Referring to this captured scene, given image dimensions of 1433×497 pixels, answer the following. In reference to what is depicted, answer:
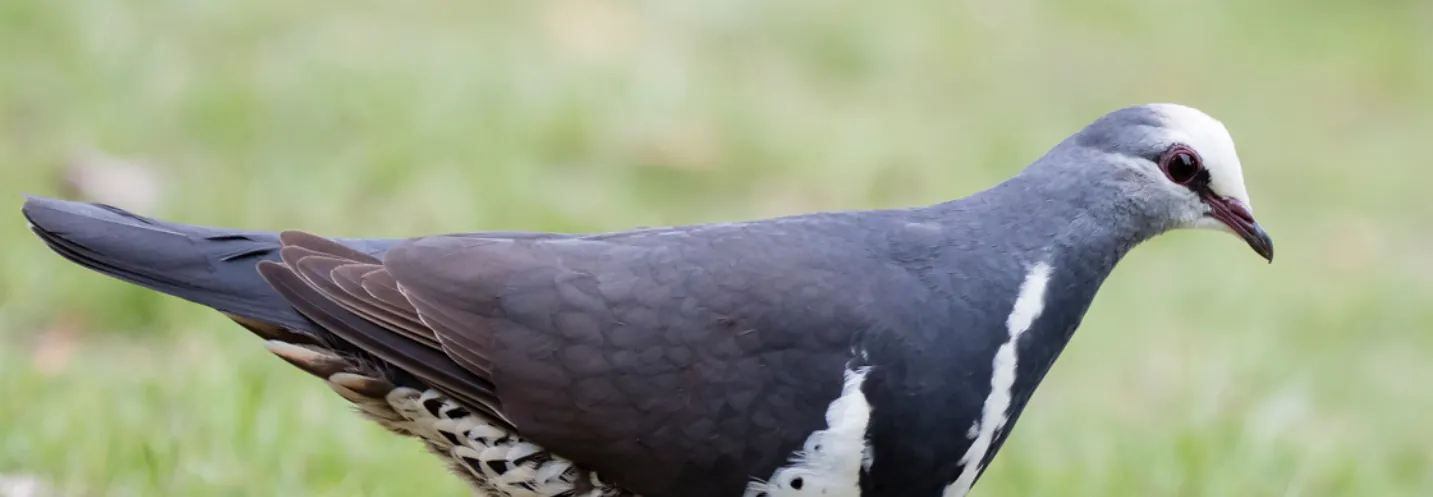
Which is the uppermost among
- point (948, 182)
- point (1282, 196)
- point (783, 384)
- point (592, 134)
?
point (1282, 196)

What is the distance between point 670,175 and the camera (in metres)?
6.04

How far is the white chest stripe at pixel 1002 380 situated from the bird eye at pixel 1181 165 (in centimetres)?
37

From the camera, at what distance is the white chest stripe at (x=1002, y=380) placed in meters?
2.71

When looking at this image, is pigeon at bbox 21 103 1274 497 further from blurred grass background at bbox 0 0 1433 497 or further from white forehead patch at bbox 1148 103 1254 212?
blurred grass background at bbox 0 0 1433 497

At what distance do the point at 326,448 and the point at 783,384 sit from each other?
4.65ft

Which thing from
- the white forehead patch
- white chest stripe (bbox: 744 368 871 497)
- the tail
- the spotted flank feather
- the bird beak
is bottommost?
the spotted flank feather

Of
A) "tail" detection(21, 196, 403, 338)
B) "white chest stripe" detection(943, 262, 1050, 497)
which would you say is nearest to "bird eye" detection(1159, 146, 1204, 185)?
"white chest stripe" detection(943, 262, 1050, 497)

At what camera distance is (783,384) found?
8.60 ft

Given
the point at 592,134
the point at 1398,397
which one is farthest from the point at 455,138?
the point at 1398,397

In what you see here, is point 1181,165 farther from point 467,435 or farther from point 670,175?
point 670,175

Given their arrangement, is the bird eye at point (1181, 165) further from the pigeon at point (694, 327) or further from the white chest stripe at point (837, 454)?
the white chest stripe at point (837, 454)

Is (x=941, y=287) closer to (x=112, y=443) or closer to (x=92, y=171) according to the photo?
(x=112, y=443)

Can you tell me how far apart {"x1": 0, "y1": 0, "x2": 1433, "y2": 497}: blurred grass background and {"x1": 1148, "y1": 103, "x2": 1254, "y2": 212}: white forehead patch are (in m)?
1.07

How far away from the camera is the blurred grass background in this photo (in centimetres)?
381
